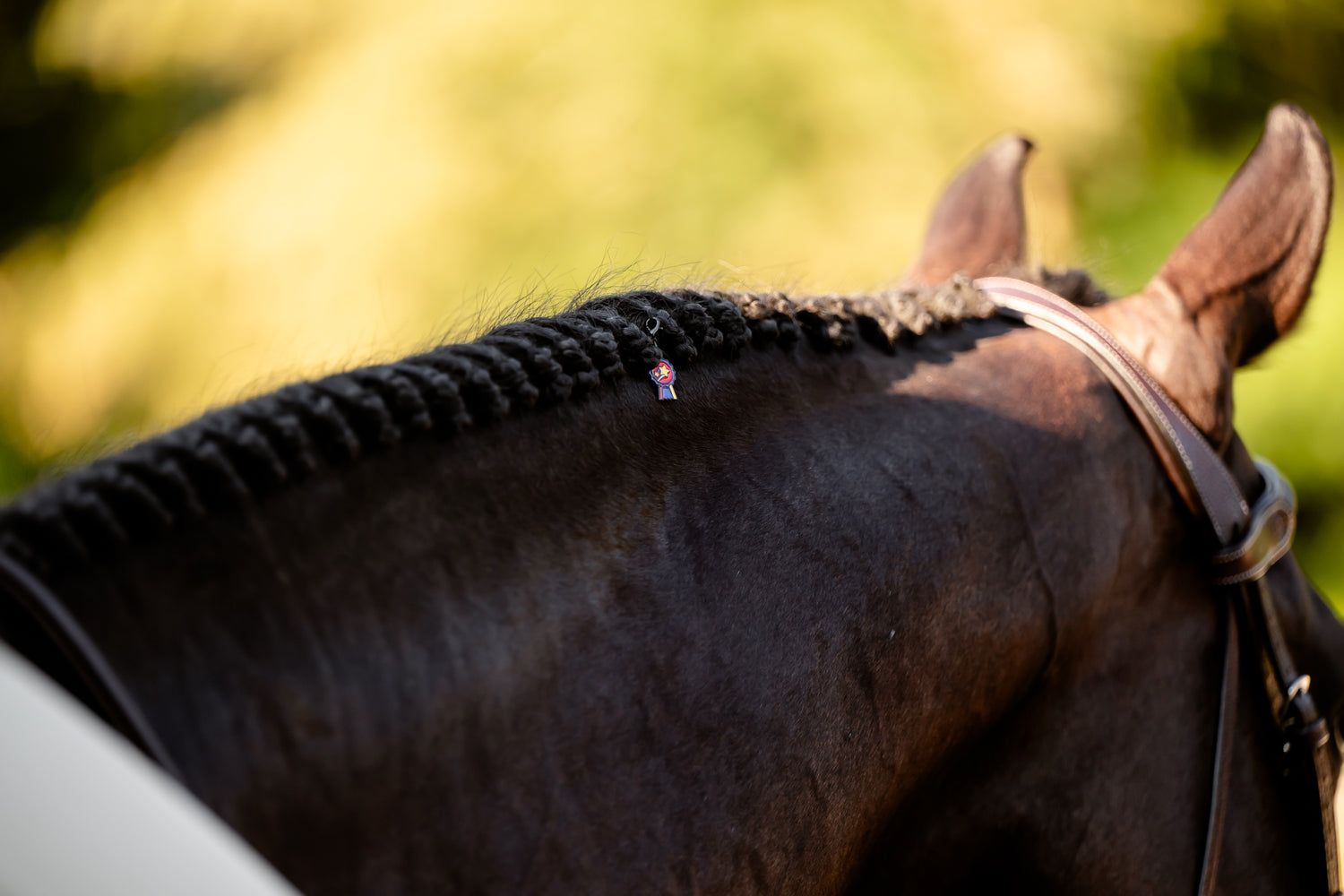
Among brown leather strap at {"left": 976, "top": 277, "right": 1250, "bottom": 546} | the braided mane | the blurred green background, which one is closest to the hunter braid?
the braided mane

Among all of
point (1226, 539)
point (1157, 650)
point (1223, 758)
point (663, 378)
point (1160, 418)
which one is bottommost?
point (1223, 758)

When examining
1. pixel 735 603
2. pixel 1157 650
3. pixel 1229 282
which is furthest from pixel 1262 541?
pixel 735 603

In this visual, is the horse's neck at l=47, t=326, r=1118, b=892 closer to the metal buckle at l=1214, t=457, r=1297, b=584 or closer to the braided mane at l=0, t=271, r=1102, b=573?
the braided mane at l=0, t=271, r=1102, b=573

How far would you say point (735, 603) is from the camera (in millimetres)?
809

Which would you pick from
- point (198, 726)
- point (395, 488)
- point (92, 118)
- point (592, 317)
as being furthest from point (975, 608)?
point (92, 118)

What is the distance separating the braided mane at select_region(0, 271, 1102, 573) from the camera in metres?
0.56

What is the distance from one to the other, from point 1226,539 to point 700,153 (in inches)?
116

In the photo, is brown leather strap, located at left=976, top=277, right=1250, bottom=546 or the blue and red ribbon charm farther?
brown leather strap, located at left=976, top=277, right=1250, bottom=546

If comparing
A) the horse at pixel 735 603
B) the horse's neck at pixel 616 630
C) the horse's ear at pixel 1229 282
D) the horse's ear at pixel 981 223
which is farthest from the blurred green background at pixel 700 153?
the horse's neck at pixel 616 630

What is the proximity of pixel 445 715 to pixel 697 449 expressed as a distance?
0.32 metres

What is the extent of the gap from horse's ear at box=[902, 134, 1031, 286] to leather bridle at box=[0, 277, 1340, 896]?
0.20 m

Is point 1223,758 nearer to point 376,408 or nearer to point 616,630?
point 616,630

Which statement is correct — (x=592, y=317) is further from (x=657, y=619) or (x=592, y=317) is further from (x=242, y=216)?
(x=242, y=216)

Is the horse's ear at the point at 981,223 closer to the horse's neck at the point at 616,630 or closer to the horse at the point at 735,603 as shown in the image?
the horse at the point at 735,603
